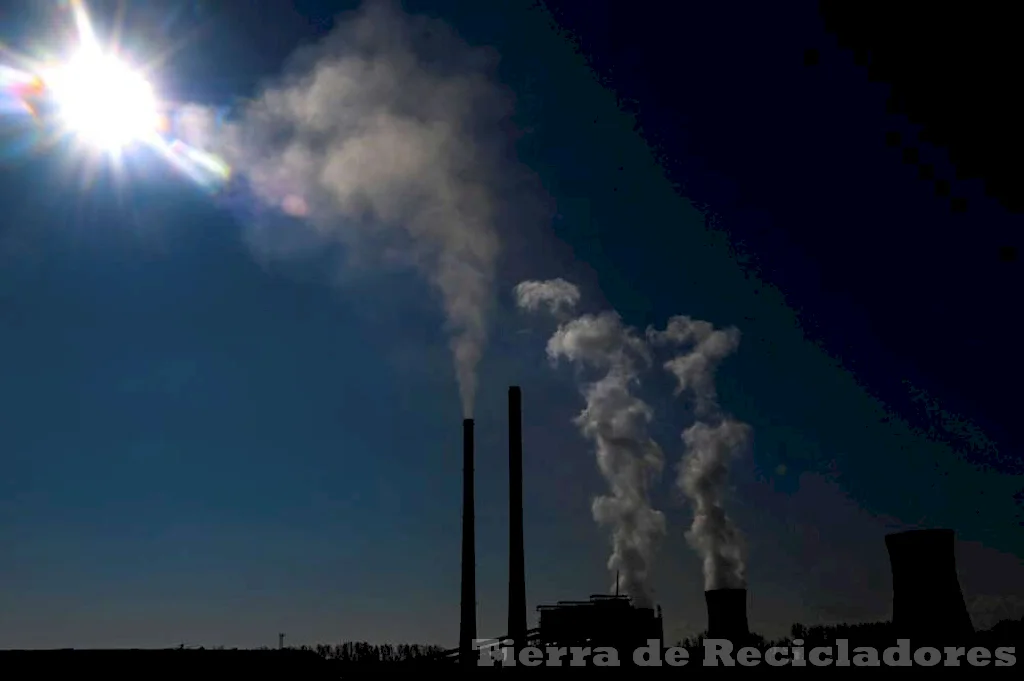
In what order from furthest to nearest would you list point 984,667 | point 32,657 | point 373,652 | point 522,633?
1. point 373,652
2. point 522,633
3. point 32,657
4. point 984,667

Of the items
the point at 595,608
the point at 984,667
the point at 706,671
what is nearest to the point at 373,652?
the point at 595,608

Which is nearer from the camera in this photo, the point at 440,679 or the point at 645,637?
the point at 440,679

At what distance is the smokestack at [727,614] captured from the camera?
24.9m

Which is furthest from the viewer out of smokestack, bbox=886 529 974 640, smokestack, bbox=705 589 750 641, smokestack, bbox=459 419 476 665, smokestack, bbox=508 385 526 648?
smokestack, bbox=459 419 476 665

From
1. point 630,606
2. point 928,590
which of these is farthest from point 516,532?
point 928,590

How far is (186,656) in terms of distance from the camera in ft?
62.4

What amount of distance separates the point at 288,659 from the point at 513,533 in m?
11.5

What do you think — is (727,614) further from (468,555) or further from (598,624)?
(468,555)

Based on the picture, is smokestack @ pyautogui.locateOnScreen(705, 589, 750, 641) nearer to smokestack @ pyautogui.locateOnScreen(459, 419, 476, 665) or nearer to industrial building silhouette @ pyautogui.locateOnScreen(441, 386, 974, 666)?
industrial building silhouette @ pyautogui.locateOnScreen(441, 386, 974, 666)

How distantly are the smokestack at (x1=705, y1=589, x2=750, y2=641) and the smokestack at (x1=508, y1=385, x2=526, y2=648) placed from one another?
22.1 feet

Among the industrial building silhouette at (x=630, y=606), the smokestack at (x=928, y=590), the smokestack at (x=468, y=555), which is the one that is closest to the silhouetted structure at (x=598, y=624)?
the industrial building silhouette at (x=630, y=606)

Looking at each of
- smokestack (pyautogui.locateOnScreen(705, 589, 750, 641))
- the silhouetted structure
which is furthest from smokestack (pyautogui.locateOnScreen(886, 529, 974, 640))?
the silhouetted structure

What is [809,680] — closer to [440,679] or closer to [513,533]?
[440,679]

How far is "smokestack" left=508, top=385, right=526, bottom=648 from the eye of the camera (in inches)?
1147
